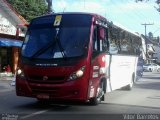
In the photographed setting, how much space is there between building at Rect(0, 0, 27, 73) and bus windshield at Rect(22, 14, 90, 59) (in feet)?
63.0

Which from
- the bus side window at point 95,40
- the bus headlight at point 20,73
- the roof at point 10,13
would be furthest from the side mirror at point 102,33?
the roof at point 10,13

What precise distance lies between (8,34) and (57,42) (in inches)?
882

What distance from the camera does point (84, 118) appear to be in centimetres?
1153

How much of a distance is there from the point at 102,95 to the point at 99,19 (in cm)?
250

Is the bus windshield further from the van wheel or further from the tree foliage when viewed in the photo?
the tree foliage

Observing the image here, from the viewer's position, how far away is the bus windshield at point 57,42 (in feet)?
41.8

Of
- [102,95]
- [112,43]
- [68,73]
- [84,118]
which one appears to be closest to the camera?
[84,118]

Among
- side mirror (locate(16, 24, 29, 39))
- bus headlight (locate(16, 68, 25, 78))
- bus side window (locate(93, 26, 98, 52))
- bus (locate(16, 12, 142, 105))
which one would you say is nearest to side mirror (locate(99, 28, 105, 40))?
bus (locate(16, 12, 142, 105))

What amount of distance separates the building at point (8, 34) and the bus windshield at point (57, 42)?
19188 mm

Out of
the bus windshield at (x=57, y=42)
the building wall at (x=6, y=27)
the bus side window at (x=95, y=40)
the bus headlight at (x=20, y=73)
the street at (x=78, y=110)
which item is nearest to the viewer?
the street at (x=78, y=110)

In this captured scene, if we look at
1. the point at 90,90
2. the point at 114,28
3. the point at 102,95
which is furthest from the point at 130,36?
the point at 90,90

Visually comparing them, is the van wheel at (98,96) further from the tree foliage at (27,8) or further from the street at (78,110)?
the tree foliage at (27,8)

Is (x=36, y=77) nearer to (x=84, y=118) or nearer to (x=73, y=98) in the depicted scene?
(x=73, y=98)

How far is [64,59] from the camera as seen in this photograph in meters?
12.5
